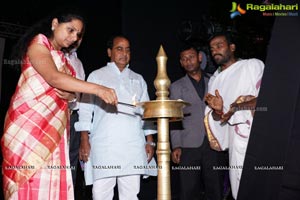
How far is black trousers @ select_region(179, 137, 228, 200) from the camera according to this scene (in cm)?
327

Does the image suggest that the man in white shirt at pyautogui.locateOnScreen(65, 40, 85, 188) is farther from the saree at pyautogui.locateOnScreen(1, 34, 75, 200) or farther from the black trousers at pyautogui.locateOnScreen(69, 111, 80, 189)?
the saree at pyautogui.locateOnScreen(1, 34, 75, 200)

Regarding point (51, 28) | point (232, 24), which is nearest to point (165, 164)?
point (51, 28)

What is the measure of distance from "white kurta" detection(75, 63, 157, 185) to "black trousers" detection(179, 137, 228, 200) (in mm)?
439

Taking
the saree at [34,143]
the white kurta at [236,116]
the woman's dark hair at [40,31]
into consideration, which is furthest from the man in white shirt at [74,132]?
the white kurta at [236,116]

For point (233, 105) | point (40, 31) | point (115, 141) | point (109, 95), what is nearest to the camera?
point (109, 95)

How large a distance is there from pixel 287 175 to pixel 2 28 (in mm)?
4504

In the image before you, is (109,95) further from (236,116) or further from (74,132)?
(74,132)

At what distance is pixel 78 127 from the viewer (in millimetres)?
2879

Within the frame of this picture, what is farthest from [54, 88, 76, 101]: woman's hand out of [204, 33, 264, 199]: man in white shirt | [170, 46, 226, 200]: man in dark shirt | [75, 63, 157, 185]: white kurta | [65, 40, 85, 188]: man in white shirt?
[170, 46, 226, 200]: man in dark shirt

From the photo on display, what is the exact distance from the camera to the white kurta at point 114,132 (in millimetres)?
2777

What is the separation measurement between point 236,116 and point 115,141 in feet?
3.09

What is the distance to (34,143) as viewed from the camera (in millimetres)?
1889

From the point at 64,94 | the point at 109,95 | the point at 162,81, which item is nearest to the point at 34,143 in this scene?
the point at 64,94

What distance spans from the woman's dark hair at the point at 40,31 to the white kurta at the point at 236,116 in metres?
1.30
